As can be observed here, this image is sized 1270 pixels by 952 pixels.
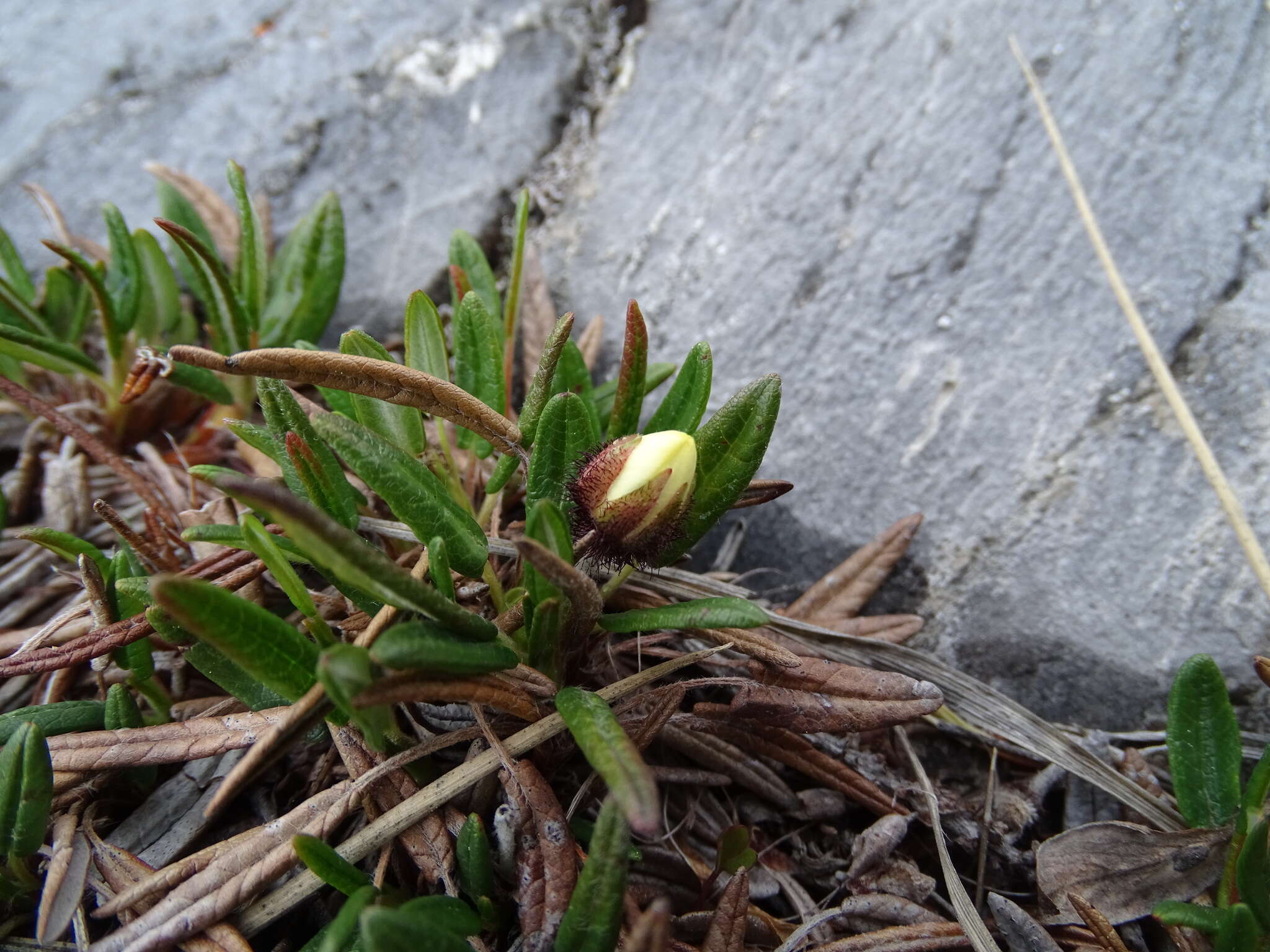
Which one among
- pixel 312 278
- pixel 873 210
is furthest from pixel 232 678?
pixel 873 210

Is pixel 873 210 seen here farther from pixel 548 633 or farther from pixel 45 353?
pixel 45 353

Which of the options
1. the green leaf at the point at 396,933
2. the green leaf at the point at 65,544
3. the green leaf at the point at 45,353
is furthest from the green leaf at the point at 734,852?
the green leaf at the point at 45,353

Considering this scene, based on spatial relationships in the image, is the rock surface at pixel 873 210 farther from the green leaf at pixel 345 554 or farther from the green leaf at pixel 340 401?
the green leaf at pixel 345 554

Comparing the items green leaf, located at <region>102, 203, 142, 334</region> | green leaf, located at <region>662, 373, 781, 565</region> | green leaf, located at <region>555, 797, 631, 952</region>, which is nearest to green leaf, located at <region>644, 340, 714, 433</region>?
green leaf, located at <region>662, 373, 781, 565</region>

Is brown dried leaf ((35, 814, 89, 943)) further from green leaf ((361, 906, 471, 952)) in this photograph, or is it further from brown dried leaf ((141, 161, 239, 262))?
brown dried leaf ((141, 161, 239, 262))

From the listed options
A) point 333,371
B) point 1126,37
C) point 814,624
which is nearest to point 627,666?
point 814,624

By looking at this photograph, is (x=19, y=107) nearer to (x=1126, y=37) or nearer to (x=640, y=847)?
(x=640, y=847)
